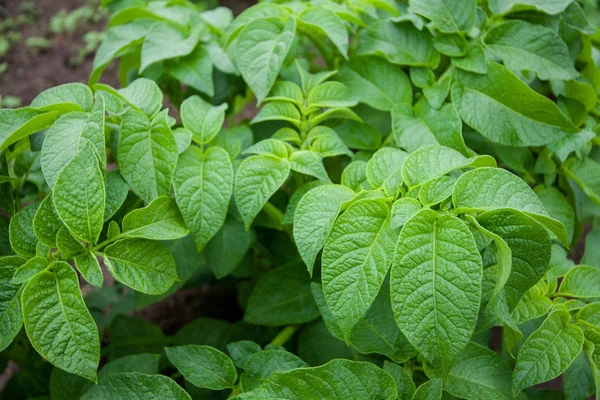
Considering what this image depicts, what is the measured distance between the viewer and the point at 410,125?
1.06m

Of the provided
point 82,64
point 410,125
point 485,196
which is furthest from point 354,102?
point 82,64

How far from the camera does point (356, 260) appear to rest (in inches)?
29.8

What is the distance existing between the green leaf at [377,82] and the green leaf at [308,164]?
25cm

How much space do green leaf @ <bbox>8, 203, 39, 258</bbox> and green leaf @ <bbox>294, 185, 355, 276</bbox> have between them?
0.43 m

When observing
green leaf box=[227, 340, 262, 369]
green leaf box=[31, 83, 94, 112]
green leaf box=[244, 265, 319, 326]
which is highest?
green leaf box=[31, 83, 94, 112]

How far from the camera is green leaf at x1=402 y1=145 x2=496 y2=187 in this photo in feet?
2.67

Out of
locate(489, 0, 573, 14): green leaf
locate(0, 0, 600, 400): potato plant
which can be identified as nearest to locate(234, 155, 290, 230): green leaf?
locate(0, 0, 600, 400): potato plant

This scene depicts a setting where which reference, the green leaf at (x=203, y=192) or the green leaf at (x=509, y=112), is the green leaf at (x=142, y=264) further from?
the green leaf at (x=509, y=112)

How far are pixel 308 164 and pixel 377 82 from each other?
1.10ft

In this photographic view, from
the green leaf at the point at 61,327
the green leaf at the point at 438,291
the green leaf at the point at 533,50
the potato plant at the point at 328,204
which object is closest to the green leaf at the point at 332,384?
the potato plant at the point at 328,204

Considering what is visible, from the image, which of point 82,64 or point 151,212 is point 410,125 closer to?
point 151,212

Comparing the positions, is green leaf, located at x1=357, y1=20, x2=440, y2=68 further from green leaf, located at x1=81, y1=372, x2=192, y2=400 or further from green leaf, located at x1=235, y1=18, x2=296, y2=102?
green leaf, located at x1=81, y1=372, x2=192, y2=400

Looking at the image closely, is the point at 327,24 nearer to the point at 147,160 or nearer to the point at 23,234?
the point at 147,160

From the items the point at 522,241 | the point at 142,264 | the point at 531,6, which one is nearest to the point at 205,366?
the point at 142,264
